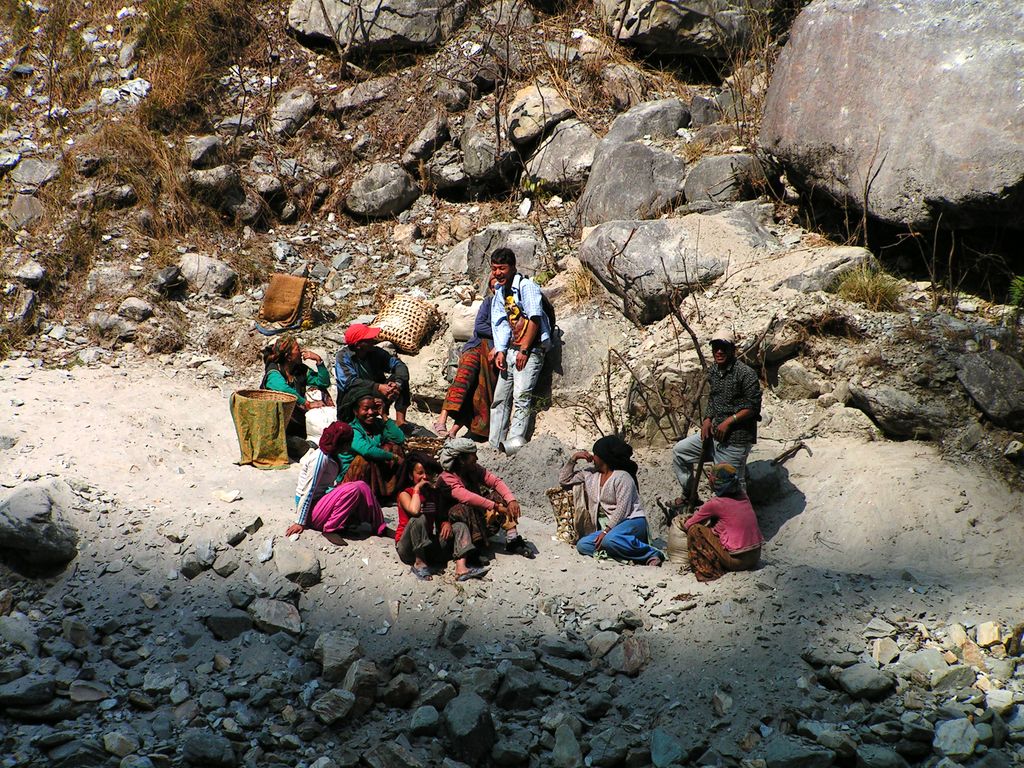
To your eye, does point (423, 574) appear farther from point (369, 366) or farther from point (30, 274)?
point (30, 274)

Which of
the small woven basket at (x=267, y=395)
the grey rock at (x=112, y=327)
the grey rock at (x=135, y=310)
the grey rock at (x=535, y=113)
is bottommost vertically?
the small woven basket at (x=267, y=395)

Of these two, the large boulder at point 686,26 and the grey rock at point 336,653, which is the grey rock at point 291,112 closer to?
the large boulder at point 686,26

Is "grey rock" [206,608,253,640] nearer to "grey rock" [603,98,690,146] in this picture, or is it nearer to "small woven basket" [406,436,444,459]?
"small woven basket" [406,436,444,459]

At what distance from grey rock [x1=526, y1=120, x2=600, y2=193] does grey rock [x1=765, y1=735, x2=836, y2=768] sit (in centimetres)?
675

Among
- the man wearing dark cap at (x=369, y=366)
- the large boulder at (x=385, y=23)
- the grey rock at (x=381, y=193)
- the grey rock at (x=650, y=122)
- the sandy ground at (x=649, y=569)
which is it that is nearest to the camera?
the sandy ground at (x=649, y=569)

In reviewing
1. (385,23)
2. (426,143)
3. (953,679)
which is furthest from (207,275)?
(953,679)

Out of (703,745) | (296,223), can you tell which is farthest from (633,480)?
→ (296,223)

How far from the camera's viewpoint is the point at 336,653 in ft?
13.7

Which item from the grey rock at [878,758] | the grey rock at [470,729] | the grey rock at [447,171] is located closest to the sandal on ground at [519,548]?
the grey rock at [470,729]

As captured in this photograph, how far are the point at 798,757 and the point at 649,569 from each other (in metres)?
1.67

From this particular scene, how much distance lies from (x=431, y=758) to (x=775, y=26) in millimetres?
8839

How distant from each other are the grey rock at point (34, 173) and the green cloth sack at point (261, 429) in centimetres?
507

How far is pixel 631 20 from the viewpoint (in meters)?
10.2

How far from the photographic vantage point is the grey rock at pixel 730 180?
26.7 feet
